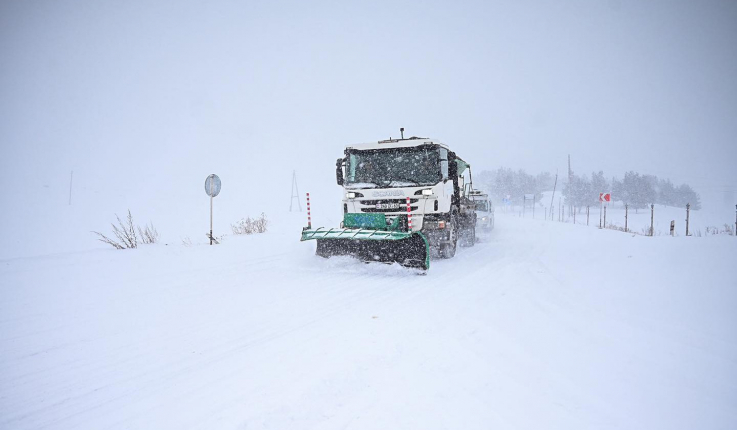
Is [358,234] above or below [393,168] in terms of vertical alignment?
below

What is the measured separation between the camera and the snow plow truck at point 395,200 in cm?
786

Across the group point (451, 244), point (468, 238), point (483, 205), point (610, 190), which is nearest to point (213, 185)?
point (451, 244)

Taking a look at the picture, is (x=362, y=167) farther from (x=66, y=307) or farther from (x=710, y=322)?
(x=710, y=322)

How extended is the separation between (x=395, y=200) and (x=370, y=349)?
552 centimetres

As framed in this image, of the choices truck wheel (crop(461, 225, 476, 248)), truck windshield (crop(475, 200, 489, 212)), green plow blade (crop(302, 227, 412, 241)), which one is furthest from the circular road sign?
truck windshield (crop(475, 200, 489, 212))

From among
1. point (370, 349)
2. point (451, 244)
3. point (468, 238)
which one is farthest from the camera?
point (468, 238)

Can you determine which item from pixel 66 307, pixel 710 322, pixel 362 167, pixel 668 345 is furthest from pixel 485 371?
pixel 362 167

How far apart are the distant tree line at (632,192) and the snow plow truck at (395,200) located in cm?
7549

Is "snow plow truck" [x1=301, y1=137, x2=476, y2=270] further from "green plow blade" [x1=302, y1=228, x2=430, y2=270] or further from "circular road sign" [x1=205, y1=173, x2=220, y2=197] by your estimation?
"circular road sign" [x1=205, y1=173, x2=220, y2=197]

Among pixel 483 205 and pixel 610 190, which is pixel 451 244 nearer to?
pixel 483 205

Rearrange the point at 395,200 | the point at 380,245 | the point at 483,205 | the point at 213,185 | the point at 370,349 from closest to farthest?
the point at 370,349 → the point at 380,245 → the point at 395,200 → the point at 213,185 → the point at 483,205

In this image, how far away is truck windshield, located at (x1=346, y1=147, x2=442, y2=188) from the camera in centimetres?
870

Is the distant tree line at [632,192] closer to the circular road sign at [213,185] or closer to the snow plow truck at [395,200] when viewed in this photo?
the snow plow truck at [395,200]

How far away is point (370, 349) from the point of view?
11.1 feet
